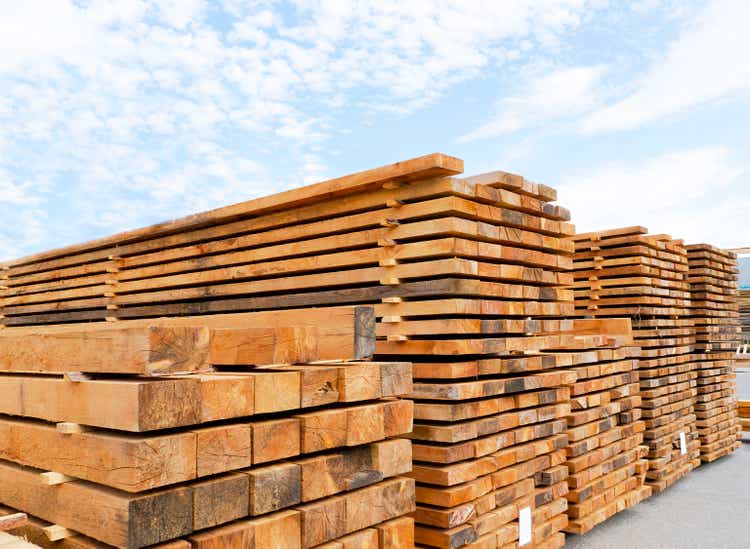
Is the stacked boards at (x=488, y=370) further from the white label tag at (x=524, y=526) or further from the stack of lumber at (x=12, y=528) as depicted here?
the stack of lumber at (x=12, y=528)

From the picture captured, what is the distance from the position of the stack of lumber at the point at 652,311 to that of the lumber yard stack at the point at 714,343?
2.78ft

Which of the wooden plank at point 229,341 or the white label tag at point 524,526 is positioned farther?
the white label tag at point 524,526

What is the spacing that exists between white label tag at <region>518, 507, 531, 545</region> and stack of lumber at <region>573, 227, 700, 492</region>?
3.60 metres

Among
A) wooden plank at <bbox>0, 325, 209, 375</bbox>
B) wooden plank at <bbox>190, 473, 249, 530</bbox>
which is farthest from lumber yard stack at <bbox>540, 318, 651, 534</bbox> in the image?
wooden plank at <bbox>0, 325, 209, 375</bbox>

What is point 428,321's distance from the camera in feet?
14.9

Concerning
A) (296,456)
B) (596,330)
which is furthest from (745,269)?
(296,456)

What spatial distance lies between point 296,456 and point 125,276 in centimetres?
→ 531

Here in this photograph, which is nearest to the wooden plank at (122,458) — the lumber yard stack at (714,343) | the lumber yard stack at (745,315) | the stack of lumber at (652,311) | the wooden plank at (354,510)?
the wooden plank at (354,510)

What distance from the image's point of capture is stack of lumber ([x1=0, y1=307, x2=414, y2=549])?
2158 millimetres

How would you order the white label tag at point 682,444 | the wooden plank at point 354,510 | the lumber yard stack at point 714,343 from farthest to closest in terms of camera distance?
the lumber yard stack at point 714,343
the white label tag at point 682,444
the wooden plank at point 354,510

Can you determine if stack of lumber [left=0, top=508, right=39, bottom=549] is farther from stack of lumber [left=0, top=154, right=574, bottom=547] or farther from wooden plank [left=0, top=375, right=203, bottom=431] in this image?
stack of lumber [left=0, top=154, right=574, bottom=547]

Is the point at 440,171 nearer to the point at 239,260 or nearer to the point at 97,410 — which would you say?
the point at 239,260

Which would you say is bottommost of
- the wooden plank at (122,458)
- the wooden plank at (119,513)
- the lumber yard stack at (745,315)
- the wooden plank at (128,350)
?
the wooden plank at (119,513)

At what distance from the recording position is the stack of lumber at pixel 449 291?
443 centimetres
